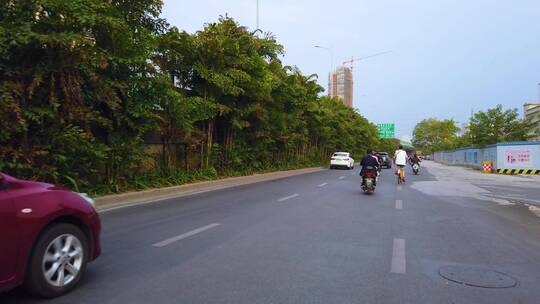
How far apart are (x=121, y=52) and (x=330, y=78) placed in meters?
85.1

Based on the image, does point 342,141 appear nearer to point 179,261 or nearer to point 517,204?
point 517,204

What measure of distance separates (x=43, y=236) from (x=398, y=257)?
4587 mm

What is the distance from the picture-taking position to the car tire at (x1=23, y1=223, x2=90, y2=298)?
165 inches

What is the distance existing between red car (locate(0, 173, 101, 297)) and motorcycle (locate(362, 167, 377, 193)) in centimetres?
1183

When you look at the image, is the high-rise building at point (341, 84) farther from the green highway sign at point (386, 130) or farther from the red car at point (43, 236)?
the red car at point (43, 236)

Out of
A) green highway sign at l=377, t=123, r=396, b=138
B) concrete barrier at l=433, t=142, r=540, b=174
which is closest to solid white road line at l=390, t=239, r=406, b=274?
concrete barrier at l=433, t=142, r=540, b=174

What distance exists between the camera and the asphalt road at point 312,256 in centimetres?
470

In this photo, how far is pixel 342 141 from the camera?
53.7 m

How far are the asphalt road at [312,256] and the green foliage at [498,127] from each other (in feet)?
110

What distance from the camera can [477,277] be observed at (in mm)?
5426

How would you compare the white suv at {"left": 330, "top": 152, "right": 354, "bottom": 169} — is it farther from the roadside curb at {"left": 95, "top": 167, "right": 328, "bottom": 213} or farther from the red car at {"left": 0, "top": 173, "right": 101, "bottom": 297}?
the red car at {"left": 0, "top": 173, "right": 101, "bottom": 297}

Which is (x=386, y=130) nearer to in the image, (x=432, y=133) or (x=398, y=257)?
(x=432, y=133)

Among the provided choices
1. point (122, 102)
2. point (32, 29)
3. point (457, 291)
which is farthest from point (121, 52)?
point (457, 291)

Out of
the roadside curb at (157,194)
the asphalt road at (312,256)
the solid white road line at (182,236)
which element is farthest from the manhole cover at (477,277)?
the roadside curb at (157,194)
